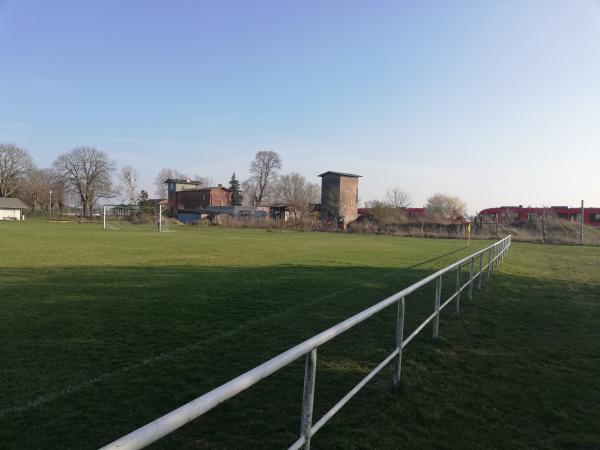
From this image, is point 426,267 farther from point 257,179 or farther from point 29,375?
point 257,179

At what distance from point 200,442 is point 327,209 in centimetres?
6734

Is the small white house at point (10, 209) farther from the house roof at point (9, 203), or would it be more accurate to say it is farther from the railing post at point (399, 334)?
the railing post at point (399, 334)

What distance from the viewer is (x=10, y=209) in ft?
245

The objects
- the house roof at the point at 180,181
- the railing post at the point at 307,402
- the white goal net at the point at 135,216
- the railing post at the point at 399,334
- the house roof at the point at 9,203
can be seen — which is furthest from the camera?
the house roof at the point at 180,181

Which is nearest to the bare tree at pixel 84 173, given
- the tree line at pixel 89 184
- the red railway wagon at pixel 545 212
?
the tree line at pixel 89 184

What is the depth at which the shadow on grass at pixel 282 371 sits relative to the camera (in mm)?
3686

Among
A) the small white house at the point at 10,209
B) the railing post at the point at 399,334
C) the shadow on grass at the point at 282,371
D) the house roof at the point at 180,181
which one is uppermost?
the house roof at the point at 180,181

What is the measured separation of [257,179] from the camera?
311 ft

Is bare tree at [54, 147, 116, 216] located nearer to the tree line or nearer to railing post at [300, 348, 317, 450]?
the tree line

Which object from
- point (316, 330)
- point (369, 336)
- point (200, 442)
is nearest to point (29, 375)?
point (200, 442)

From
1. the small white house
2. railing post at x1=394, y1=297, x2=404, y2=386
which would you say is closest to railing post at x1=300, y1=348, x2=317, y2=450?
railing post at x1=394, y1=297, x2=404, y2=386

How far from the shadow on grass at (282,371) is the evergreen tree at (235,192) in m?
84.2

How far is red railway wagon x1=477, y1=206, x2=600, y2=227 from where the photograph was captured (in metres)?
54.1

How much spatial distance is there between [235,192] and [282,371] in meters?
91.4
